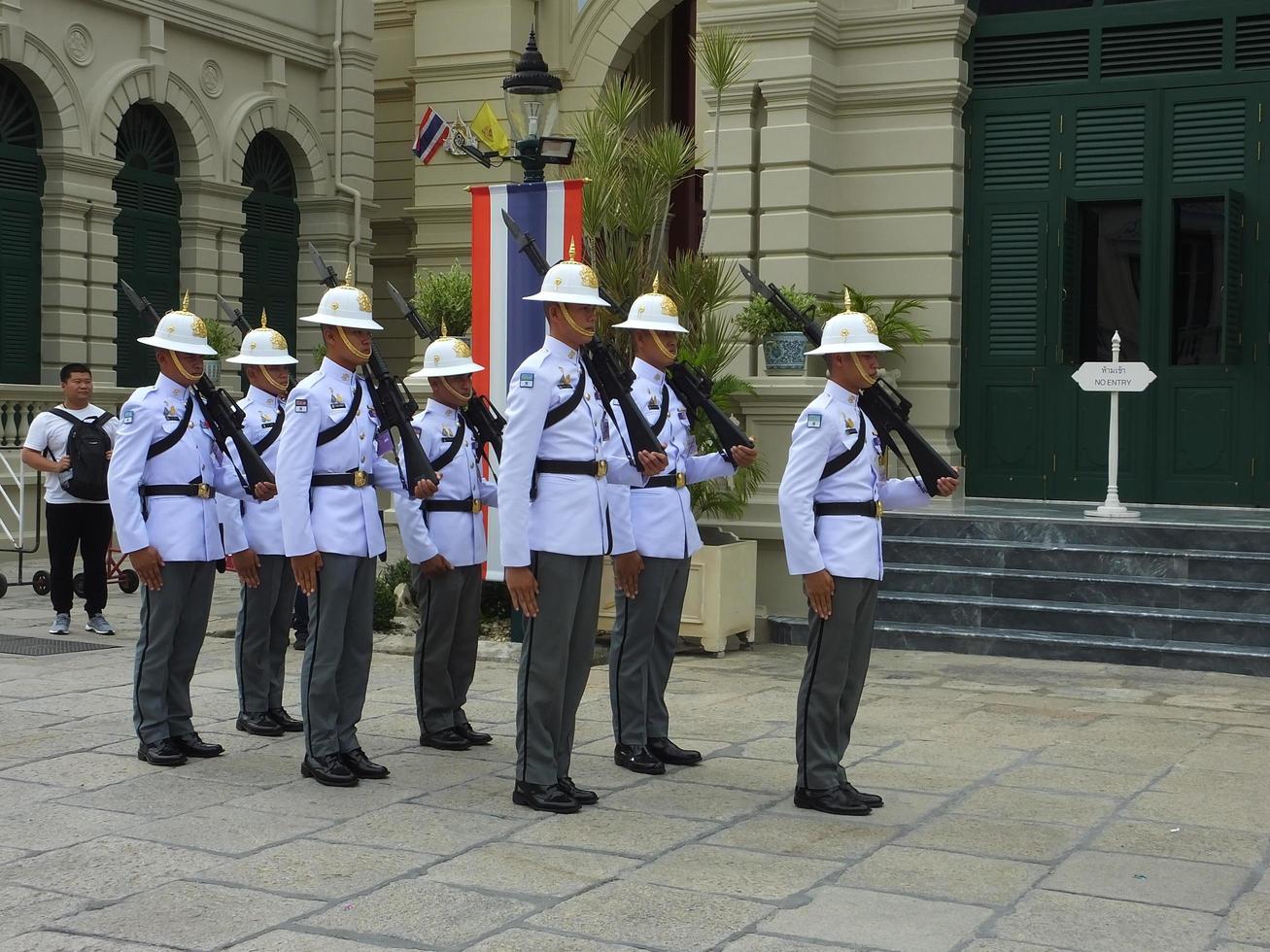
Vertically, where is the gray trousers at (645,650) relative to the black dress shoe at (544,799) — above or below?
above

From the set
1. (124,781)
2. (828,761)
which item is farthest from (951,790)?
(124,781)

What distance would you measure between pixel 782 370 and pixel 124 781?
6.79 m

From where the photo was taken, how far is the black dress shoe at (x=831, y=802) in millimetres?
6520

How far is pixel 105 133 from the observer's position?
20000 millimetres

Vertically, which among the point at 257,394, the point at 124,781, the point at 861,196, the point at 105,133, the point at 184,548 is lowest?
the point at 124,781

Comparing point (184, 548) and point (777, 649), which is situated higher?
point (184, 548)

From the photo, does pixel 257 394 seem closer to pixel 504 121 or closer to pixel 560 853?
pixel 560 853

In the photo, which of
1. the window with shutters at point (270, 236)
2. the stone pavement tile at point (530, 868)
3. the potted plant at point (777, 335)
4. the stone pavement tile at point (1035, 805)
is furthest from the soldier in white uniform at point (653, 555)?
the window with shutters at point (270, 236)

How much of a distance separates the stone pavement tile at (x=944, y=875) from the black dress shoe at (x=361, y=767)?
2.26 meters

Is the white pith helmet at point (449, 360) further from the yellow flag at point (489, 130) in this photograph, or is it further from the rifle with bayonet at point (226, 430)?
the yellow flag at point (489, 130)

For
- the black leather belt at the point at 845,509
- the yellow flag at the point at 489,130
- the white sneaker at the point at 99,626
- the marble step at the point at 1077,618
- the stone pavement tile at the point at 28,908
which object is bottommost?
the stone pavement tile at the point at 28,908

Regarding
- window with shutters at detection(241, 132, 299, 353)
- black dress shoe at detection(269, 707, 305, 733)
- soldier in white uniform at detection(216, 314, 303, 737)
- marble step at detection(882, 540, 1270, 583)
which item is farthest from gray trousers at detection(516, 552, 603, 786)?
window with shutters at detection(241, 132, 299, 353)

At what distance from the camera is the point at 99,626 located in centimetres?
1155

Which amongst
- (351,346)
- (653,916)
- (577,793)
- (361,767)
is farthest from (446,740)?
(653,916)
